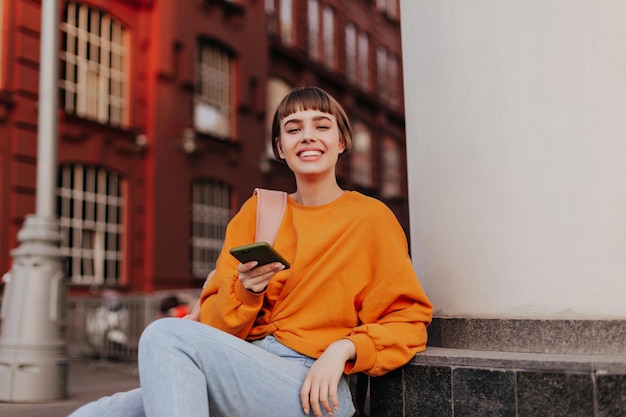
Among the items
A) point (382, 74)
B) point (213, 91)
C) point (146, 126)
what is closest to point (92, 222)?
point (146, 126)

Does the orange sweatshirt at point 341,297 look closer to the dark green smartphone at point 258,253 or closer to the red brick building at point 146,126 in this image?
the dark green smartphone at point 258,253

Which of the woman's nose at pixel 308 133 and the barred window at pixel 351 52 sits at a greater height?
the barred window at pixel 351 52

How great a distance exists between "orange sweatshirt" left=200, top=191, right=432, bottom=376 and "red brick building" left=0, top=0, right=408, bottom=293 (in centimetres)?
1055

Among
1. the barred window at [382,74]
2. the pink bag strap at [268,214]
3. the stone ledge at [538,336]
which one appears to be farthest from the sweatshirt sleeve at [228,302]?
the barred window at [382,74]

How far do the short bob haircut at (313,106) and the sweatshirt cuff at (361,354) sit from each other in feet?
2.69

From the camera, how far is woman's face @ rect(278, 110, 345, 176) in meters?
2.64

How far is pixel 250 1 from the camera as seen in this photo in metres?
18.1

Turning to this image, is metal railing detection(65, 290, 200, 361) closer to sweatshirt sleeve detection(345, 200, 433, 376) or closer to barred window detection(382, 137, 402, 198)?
sweatshirt sleeve detection(345, 200, 433, 376)

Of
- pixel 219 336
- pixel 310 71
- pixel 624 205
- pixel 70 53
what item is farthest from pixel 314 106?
pixel 310 71

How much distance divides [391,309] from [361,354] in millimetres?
218

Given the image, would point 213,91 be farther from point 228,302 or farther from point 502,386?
point 502,386

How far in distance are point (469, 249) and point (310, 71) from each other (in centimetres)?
1876

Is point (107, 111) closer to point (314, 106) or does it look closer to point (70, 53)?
point (70, 53)

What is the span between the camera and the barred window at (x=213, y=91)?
16.4 m
